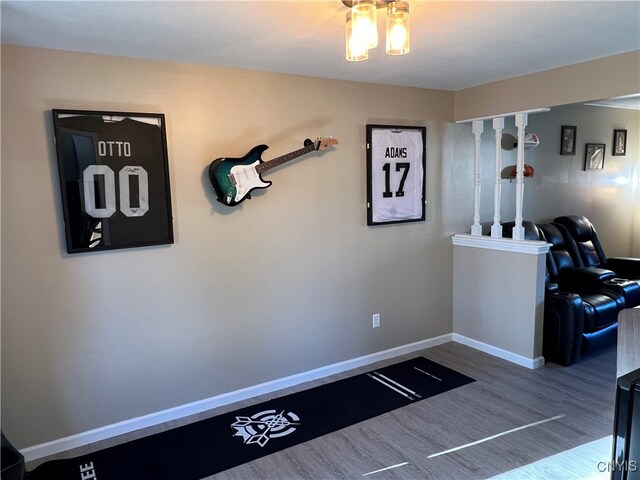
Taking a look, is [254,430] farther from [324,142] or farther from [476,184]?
[476,184]

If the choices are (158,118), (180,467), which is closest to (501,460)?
(180,467)

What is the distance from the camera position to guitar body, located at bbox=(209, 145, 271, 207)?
274 centimetres

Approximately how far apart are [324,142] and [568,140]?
3.15 m

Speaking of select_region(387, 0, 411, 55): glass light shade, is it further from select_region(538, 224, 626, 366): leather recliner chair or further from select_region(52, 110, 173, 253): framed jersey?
select_region(538, 224, 626, 366): leather recliner chair

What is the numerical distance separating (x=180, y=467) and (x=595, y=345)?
316cm

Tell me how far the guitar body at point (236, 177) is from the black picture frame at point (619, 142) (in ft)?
14.6

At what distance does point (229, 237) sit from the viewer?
9.52ft

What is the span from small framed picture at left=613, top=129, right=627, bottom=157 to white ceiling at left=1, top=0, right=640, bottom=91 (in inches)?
114

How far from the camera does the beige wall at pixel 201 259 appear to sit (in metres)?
2.35

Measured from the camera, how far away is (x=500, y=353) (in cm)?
365

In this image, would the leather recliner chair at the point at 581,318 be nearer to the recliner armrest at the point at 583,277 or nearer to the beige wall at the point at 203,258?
the recliner armrest at the point at 583,277

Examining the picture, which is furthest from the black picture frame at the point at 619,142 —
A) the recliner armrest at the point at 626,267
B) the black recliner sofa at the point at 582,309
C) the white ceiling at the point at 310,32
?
the white ceiling at the point at 310,32

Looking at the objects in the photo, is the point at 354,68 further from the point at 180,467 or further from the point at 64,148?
the point at 180,467

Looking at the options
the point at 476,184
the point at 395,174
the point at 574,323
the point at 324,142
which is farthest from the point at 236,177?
the point at 574,323
